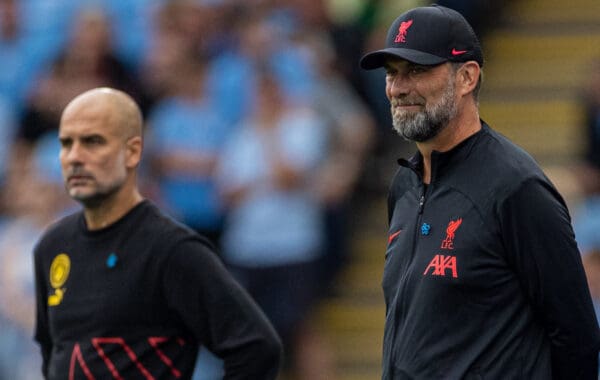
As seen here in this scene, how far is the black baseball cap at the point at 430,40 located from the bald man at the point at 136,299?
124 cm

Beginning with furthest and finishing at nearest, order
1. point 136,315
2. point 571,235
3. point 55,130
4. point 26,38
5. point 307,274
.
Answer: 1. point 26,38
2. point 55,130
3. point 307,274
4. point 136,315
5. point 571,235

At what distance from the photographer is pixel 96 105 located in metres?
6.43

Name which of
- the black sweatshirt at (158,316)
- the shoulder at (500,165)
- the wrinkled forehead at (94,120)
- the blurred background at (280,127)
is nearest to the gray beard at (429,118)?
the shoulder at (500,165)

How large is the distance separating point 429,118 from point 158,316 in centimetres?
147

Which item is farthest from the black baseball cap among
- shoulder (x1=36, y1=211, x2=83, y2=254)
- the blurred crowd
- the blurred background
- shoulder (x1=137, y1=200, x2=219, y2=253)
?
the blurred crowd

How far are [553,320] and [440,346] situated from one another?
0.37 metres

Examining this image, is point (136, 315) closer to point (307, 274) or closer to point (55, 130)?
point (307, 274)

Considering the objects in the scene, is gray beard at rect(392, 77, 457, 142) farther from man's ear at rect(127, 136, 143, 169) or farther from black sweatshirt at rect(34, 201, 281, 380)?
man's ear at rect(127, 136, 143, 169)

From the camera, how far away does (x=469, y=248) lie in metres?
5.05

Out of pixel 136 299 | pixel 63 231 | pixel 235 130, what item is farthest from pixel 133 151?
pixel 235 130

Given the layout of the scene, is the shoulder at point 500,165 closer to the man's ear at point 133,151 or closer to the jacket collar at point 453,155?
the jacket collar at point 453,155

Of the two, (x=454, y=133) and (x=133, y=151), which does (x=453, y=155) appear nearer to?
(x=454, y=133)

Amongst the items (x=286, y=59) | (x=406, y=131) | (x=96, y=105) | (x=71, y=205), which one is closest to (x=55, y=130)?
(x=71, y=205)

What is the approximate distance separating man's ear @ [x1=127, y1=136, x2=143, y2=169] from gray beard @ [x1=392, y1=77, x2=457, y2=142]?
1.58 meters
